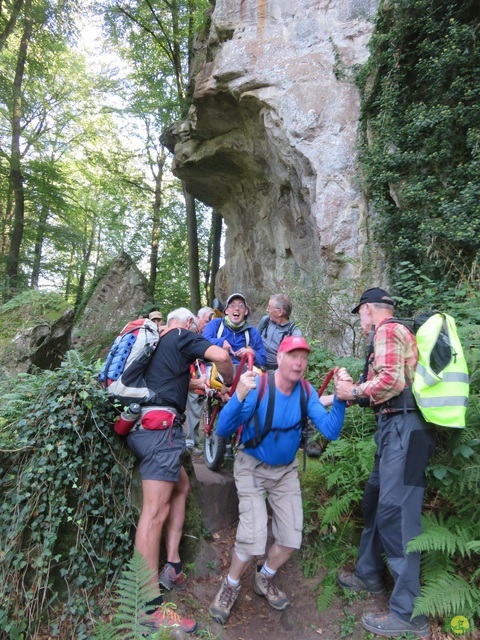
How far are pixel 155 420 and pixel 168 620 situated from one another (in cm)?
142

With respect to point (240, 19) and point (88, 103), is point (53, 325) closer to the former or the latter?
point (240, 19)

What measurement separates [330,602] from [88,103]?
21113 millimetres

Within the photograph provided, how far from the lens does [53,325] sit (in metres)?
7.89

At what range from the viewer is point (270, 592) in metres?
3.46

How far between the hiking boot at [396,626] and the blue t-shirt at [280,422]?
1302mm

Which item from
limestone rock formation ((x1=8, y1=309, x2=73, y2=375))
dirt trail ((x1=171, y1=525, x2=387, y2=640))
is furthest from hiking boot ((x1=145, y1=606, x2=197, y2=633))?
limestone rock formation ((x1=8, y1=309, x2=73, y2=375))

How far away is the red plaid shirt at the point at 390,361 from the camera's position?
2.93m

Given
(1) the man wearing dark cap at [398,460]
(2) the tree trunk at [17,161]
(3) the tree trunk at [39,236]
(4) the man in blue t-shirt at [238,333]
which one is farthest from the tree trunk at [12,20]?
(1) the man wearing dark cap at [398,460]

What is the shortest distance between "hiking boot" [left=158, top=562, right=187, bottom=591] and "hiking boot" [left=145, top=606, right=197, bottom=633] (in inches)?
9.6

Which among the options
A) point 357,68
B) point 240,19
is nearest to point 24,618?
point 357,68

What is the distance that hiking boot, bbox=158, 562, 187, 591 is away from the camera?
324cm

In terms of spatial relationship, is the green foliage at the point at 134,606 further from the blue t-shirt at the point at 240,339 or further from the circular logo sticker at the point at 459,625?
the blue t-shirt at the point at 240,339

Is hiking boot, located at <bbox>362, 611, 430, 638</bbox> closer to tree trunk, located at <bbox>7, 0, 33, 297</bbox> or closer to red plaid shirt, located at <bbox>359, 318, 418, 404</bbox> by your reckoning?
red plaid shirt, located at <bbox>359, 318, 418, 404</bbox>

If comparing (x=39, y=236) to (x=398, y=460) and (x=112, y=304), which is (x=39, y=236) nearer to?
(x=112, y=304)
